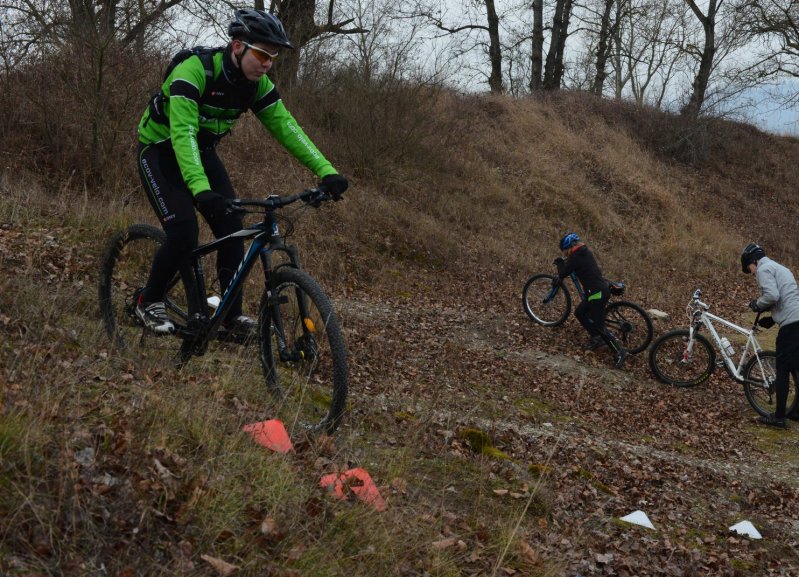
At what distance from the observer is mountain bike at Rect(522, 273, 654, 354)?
1198 centimetres

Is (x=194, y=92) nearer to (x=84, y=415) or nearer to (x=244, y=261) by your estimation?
(x=244, y=261)

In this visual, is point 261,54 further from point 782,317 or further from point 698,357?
point 698,357

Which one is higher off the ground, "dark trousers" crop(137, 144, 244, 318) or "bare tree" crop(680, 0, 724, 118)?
"bare tree" crop(680, 0, 724, 118)

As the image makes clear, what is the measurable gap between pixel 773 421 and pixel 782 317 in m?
1.35

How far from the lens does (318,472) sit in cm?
384

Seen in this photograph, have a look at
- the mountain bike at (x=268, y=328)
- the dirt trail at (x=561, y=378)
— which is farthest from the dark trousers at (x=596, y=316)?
the mountain bike at (x=268, y=328)

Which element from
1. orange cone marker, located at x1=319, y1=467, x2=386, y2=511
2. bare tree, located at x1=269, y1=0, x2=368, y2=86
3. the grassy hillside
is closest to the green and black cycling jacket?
the grassy hillside

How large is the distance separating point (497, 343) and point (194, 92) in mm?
7504

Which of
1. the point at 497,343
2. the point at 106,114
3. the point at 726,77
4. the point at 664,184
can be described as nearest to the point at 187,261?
the point at 497,343

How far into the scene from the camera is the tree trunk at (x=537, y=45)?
29297mm

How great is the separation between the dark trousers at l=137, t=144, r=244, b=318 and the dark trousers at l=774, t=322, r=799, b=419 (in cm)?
742

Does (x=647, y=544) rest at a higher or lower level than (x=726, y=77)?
lower

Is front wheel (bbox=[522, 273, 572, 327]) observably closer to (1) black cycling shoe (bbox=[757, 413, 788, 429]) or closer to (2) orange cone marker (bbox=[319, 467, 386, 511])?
(1) black cycling shoe (bbox=[757, 413, 788, 429])

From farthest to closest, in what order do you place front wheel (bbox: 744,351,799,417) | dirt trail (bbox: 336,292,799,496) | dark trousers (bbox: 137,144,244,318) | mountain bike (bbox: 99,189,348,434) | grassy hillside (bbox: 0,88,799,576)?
front wheel (bbox: 744,351,799,417), dirt trail (bbox: 336,292,799,496), dark trousers (bbox: 137,144,244,318), mountain bike (bbox: 99,189,348,434), grassy hillside (bbox: 0,88,799,576)
